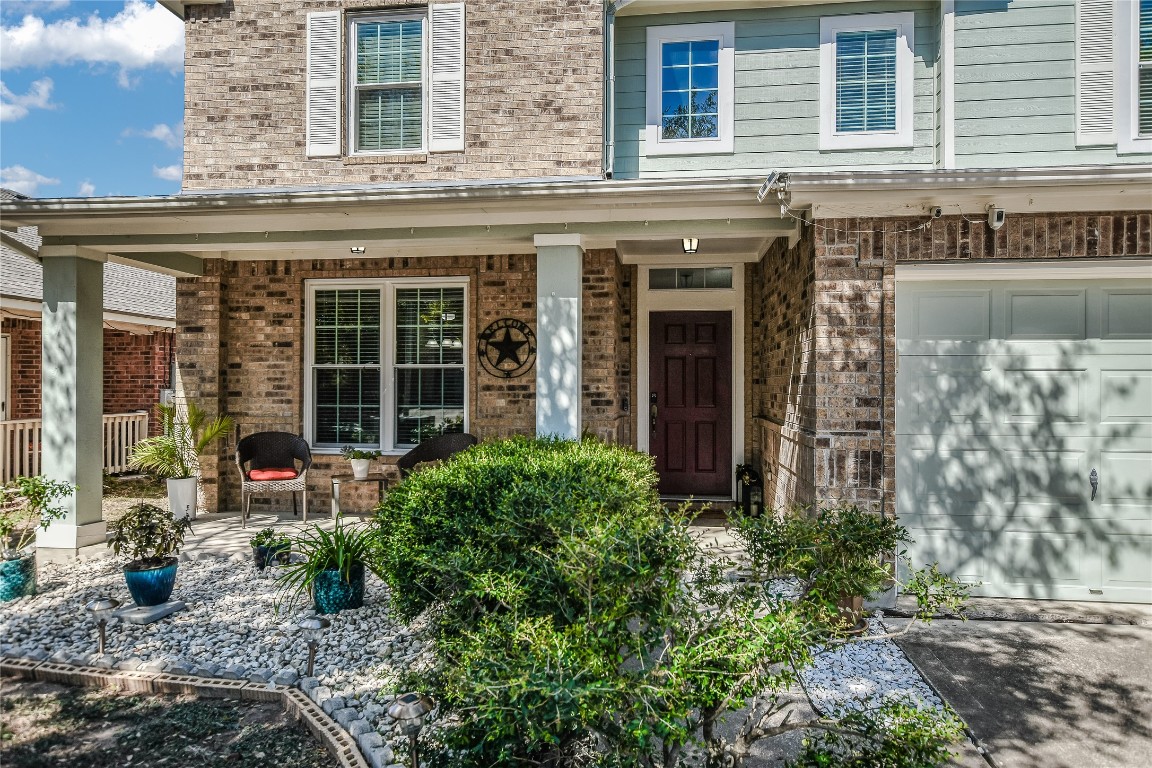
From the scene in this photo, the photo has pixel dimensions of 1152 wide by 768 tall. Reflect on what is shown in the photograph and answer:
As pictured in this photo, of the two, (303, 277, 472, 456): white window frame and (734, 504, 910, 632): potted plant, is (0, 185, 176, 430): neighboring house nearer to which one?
(303, 277, 472, 456): white window frame

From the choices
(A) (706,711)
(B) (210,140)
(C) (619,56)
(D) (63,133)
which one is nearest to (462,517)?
(A) (706,711)

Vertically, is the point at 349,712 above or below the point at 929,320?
below

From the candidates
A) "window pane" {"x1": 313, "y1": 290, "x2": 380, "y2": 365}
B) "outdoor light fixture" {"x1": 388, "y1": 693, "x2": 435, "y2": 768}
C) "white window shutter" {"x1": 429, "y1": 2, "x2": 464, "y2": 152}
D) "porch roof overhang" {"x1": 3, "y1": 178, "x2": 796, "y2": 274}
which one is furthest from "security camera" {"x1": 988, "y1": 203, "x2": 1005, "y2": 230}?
"window pane" {"x1": 313, "y1": 290, "x2": 380, "y2": 365}

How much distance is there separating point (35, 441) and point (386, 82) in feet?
23.2

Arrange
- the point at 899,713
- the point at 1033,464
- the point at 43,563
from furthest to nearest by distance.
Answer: the point at 43,563 → the point at 1033,464 → the point at 899,713

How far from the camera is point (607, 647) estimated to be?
1.88 meters

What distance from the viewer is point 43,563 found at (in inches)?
224

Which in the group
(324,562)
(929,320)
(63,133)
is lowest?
(324,562)

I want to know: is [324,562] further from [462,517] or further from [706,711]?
[706,711]

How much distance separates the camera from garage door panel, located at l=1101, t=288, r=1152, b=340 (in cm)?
461

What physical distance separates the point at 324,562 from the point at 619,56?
5714 mm

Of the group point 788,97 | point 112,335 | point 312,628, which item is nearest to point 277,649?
point 312,628

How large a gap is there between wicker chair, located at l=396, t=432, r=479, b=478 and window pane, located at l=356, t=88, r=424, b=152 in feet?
10.2

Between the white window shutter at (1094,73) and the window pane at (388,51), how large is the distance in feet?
21.1
